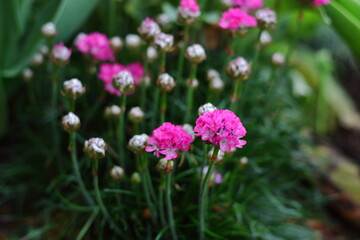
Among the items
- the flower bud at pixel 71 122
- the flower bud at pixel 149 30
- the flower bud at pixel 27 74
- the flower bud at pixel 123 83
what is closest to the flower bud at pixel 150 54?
the flower bud at pixel 149 30

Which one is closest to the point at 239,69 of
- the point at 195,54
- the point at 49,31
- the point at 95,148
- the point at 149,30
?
the point at 195,54

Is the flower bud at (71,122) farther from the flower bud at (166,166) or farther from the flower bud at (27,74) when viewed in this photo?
the flower bud at (27,74)

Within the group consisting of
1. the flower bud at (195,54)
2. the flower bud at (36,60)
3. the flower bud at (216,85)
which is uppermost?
the flower bud at (195,54)

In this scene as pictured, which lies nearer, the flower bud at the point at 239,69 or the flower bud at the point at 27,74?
the flower bud at the point at 239,69

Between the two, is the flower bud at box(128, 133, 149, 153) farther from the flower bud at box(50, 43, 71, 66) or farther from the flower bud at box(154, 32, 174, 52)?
the flower bud at box(50, 43, 71, 66)

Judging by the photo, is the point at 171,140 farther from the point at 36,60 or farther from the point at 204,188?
the point at 36,60

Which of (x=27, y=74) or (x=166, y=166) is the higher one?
(x=166, y=166)

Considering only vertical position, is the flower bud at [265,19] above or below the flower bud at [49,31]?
above

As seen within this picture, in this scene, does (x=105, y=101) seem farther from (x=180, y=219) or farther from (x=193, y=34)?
(x=180, y=219)
